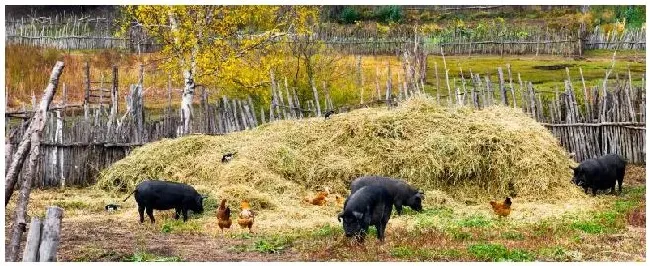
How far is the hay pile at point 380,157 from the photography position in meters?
13.8

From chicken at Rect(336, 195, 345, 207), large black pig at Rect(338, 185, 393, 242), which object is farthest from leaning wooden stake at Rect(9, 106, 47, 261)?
chicken at Rect(336, 195, 345, 207)

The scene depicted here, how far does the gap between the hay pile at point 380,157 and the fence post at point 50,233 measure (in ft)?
19.8

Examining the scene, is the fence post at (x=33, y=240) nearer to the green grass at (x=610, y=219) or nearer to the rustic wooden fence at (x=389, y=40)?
the green grass at (x=610, y=219)

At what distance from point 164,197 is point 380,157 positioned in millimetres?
3846

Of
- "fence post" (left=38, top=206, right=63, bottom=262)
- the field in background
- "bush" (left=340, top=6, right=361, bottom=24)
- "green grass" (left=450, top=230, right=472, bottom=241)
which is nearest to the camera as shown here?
"fence post" (left=38, top=206, right=63, bottom=262)

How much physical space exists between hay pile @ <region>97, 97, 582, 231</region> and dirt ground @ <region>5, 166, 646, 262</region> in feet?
7.51

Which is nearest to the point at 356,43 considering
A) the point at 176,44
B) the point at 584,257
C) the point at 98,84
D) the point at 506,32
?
the point at 506,32

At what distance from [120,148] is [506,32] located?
79.3ft

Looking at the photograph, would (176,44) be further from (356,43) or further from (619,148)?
(356,43)

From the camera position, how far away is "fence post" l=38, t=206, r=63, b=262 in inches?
267

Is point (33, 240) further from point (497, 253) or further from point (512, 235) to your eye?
point (512, 235)

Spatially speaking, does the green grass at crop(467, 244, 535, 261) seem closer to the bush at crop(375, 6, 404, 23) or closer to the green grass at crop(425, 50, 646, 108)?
the green grass at crop(425, 50, 646, 108)

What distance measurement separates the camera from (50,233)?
680 cm

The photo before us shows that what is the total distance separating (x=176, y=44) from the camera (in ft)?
64.0
